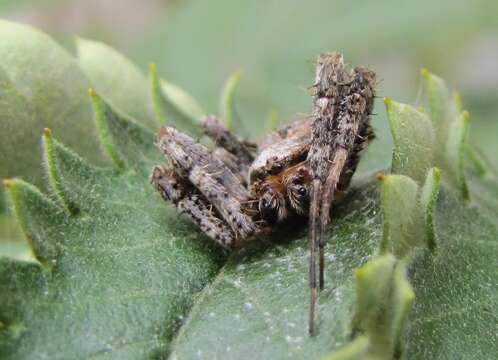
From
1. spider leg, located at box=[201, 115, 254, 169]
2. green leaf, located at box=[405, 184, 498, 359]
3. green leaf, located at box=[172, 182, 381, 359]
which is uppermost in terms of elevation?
spider leg, located at box=[201, 115, 254, 169]

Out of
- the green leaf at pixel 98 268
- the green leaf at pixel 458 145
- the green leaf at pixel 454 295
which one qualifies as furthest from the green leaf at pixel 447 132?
the green leaf at pixel 98 268

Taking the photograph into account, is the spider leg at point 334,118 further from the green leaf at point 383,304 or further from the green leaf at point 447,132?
the green leaf at point 383,304

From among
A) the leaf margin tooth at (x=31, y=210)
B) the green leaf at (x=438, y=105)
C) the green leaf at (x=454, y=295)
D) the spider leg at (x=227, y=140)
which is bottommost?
the green leaf at (x=454, y=295)

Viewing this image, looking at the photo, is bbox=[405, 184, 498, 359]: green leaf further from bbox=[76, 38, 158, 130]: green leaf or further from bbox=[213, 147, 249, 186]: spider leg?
bbox=[76, 38, 158, 130]: green leaf

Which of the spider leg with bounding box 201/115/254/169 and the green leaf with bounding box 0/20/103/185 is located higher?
the green leaf with bounding box 0/20/103/185

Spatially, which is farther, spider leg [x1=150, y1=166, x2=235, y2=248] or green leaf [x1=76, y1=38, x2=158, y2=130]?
green leaf [x1=76, y1=38, x2=158, y2=130]

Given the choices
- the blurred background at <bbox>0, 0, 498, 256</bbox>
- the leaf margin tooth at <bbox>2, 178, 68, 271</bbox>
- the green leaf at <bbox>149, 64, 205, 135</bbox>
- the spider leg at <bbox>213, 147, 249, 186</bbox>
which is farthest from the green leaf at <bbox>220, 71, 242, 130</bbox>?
the blurred background at <bbox>0, 0, 498, 256</bbox>
